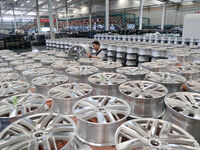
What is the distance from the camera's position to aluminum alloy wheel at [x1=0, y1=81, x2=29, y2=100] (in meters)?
2.01

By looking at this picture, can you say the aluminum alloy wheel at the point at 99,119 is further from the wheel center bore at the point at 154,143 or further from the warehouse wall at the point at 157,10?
the warehouse wall at the point at 157,10

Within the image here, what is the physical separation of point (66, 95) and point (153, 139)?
1.19 metres

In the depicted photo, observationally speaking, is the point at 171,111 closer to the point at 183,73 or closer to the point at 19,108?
the point at 183,73

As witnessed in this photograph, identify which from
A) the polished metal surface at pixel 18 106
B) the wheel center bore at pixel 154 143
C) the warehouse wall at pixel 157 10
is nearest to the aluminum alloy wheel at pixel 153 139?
the wheel center bore at pixel 154 143

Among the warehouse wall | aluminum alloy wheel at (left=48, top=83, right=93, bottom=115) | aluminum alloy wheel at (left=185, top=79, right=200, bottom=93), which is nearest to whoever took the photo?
aluminum alloy wheel at (left=48, top=83, right=93, bottom=115)

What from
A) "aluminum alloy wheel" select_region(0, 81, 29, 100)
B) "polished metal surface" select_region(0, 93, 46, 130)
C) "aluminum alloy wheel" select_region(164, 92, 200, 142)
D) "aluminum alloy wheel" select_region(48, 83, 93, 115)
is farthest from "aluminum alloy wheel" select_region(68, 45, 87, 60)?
"aluminum alloy wheel" select_region(164, 92, 200, 142)

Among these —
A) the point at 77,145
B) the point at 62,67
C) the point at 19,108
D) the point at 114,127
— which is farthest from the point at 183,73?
the point at 19,108

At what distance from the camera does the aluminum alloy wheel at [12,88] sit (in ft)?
6.58

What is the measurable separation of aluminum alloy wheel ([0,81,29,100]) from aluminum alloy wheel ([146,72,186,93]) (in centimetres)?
186

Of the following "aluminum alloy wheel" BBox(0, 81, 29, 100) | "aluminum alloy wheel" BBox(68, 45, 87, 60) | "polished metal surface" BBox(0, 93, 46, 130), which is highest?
"aluminum alloy wheel" BBox(68, 45, 87, 60)

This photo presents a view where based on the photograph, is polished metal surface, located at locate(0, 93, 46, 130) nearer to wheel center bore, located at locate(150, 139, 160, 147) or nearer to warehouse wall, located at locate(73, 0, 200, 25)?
wheel center bore, located at locate(150, 139, 160, 147)

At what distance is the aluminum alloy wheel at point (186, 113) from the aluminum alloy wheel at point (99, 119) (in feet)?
1.40

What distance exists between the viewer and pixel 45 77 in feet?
8.38

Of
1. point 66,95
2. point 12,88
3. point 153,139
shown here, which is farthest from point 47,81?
point 153,139
